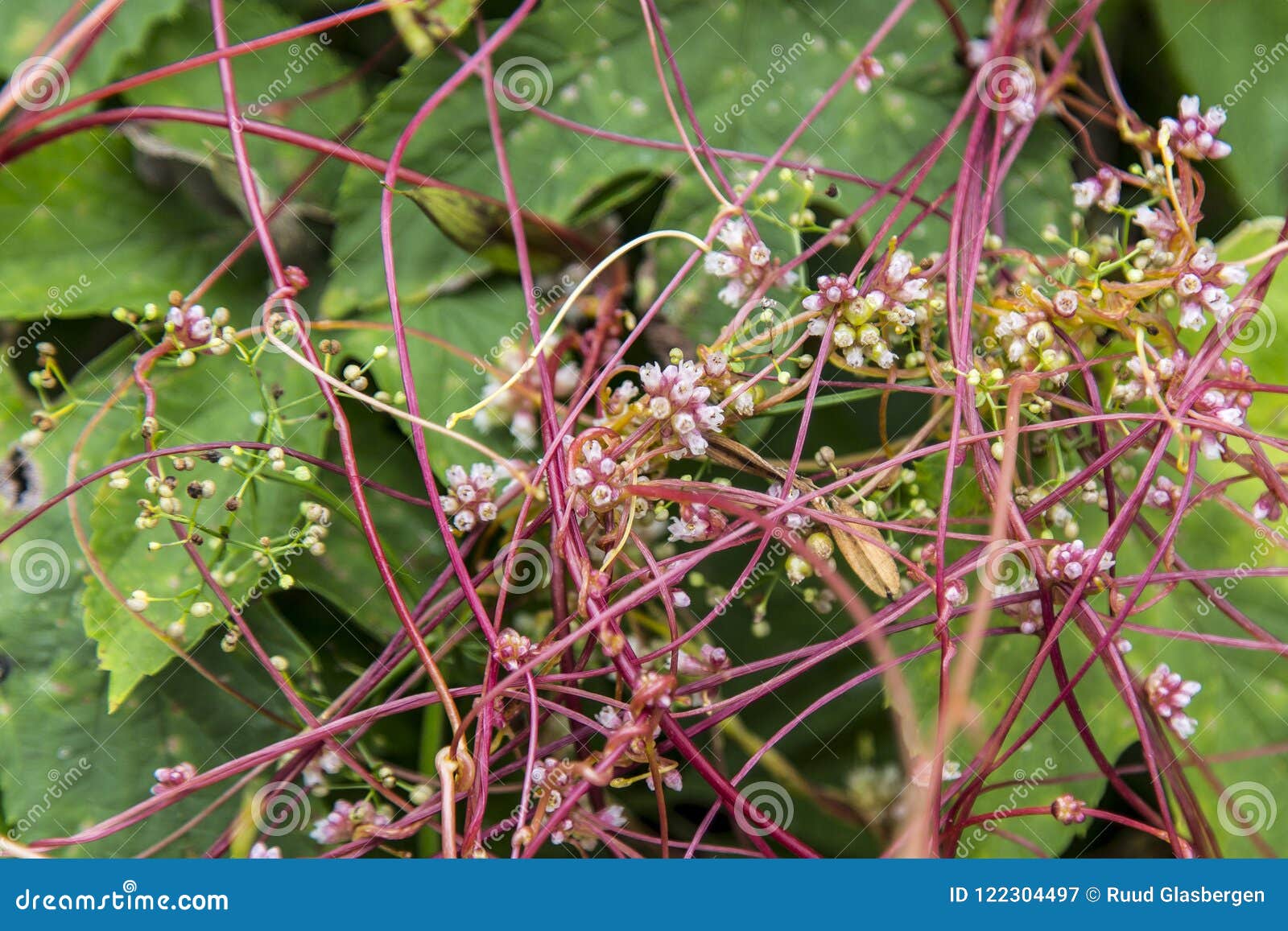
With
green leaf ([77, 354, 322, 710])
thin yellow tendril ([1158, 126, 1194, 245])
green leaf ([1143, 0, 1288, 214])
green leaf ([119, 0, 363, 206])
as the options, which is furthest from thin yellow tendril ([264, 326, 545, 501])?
green leaf ([1143, 0, 1288, 214])

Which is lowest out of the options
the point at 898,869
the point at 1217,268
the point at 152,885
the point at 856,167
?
the point at 152,885

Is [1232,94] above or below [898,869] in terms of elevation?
above

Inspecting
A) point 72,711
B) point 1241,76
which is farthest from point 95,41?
point 1241,76

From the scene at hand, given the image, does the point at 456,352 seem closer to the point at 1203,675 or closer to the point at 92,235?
the point at 92,235

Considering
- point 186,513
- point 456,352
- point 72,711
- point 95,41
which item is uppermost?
point 95,41

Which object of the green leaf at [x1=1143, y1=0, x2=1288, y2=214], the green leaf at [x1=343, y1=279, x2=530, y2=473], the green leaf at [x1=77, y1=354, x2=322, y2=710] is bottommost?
the green leaf at [x1=77, y1=354, x2=322, y2=710]

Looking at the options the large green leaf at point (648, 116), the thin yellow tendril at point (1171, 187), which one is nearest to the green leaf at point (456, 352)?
the large green leaf at point (648, 116)

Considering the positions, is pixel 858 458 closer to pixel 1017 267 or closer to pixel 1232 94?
pixel 1017 267

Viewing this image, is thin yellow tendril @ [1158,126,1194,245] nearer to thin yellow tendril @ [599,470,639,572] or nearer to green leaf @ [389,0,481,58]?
thin yellow tendril @ [599,470,639,572]

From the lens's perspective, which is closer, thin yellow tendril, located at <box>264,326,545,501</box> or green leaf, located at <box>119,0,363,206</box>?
thin yellow tendril, located at <box>264,326,545,501</box>

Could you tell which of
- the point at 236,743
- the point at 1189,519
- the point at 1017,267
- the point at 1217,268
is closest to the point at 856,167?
the point at 1017,267

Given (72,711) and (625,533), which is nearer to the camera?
(625,533)

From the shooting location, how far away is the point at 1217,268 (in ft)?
1.83

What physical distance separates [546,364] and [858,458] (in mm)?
229
